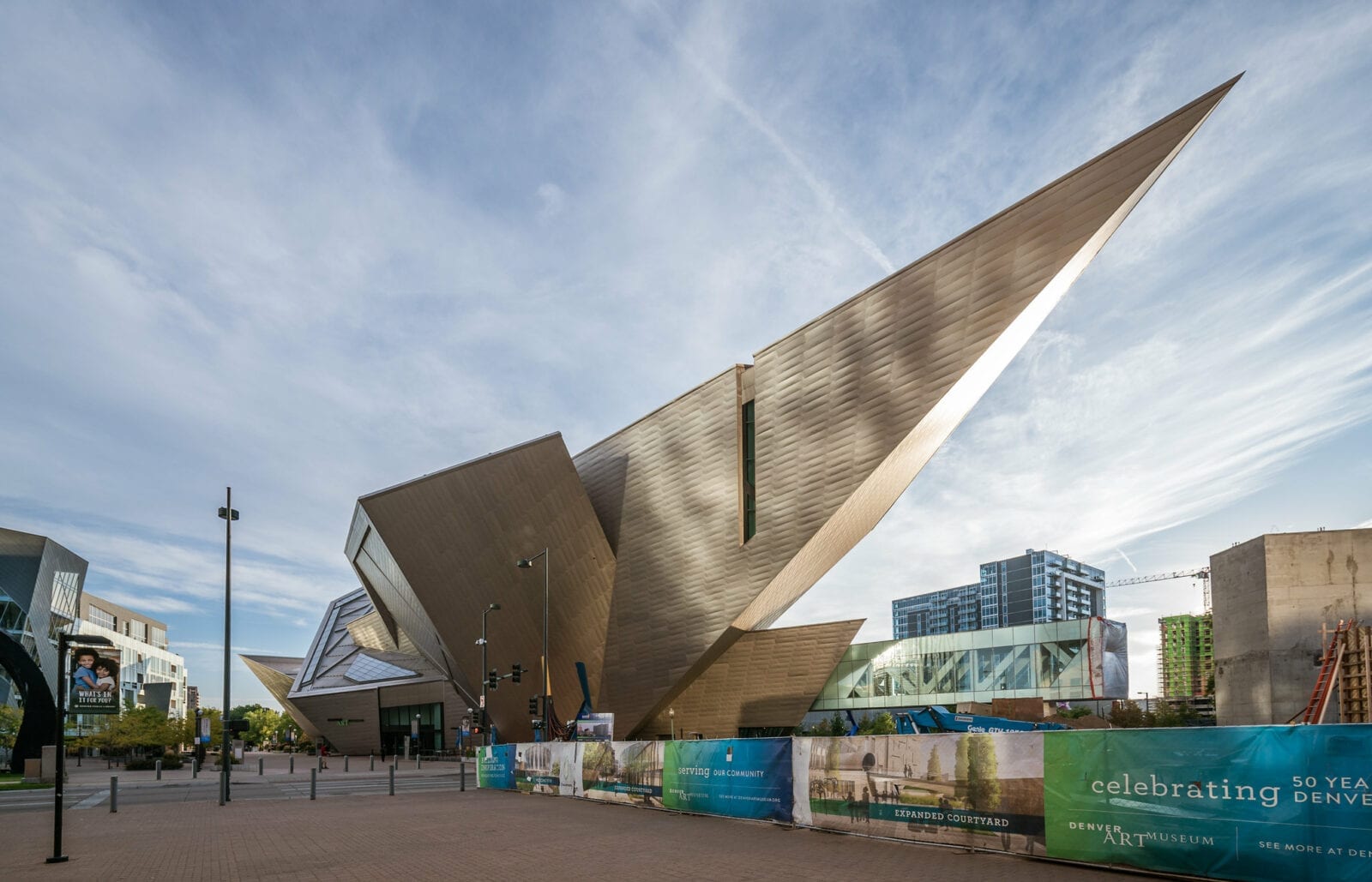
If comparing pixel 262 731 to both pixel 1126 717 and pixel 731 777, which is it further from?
pixel 731 777

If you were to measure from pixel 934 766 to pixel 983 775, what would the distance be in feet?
2.60

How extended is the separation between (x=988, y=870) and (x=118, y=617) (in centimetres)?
15031

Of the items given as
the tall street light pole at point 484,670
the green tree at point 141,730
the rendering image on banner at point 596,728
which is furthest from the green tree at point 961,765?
the green tree at point 141,730

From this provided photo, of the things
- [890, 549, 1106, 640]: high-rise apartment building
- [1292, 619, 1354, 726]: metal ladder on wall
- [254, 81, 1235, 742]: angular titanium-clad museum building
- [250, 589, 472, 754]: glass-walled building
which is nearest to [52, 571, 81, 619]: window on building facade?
[250, 589, 472, 754]: glass-walled building

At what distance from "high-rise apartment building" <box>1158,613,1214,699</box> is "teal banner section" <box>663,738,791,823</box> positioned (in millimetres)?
111497

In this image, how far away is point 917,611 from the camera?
168 metres

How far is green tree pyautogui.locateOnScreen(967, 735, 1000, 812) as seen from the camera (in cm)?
1245

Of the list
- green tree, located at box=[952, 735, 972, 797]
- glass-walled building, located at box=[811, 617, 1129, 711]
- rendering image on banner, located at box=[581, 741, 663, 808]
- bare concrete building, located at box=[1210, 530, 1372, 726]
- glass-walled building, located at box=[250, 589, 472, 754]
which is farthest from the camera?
glass-walled building, located at box=[250, 589, 472, 754]

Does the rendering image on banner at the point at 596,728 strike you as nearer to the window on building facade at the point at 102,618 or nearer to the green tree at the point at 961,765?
the green tree at the point at 961,765

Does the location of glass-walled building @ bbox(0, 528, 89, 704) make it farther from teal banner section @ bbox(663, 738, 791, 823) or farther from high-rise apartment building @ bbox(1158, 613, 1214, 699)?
high-rise apartment building @ bbox(1158, 613, 1214, 699)

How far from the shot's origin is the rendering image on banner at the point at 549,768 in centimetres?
2333

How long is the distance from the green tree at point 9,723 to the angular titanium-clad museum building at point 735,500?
2461 centimetres

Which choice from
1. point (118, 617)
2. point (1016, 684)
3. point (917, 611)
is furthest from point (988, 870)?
point (917, 611)

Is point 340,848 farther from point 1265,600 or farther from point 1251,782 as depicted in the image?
point 1265,600
